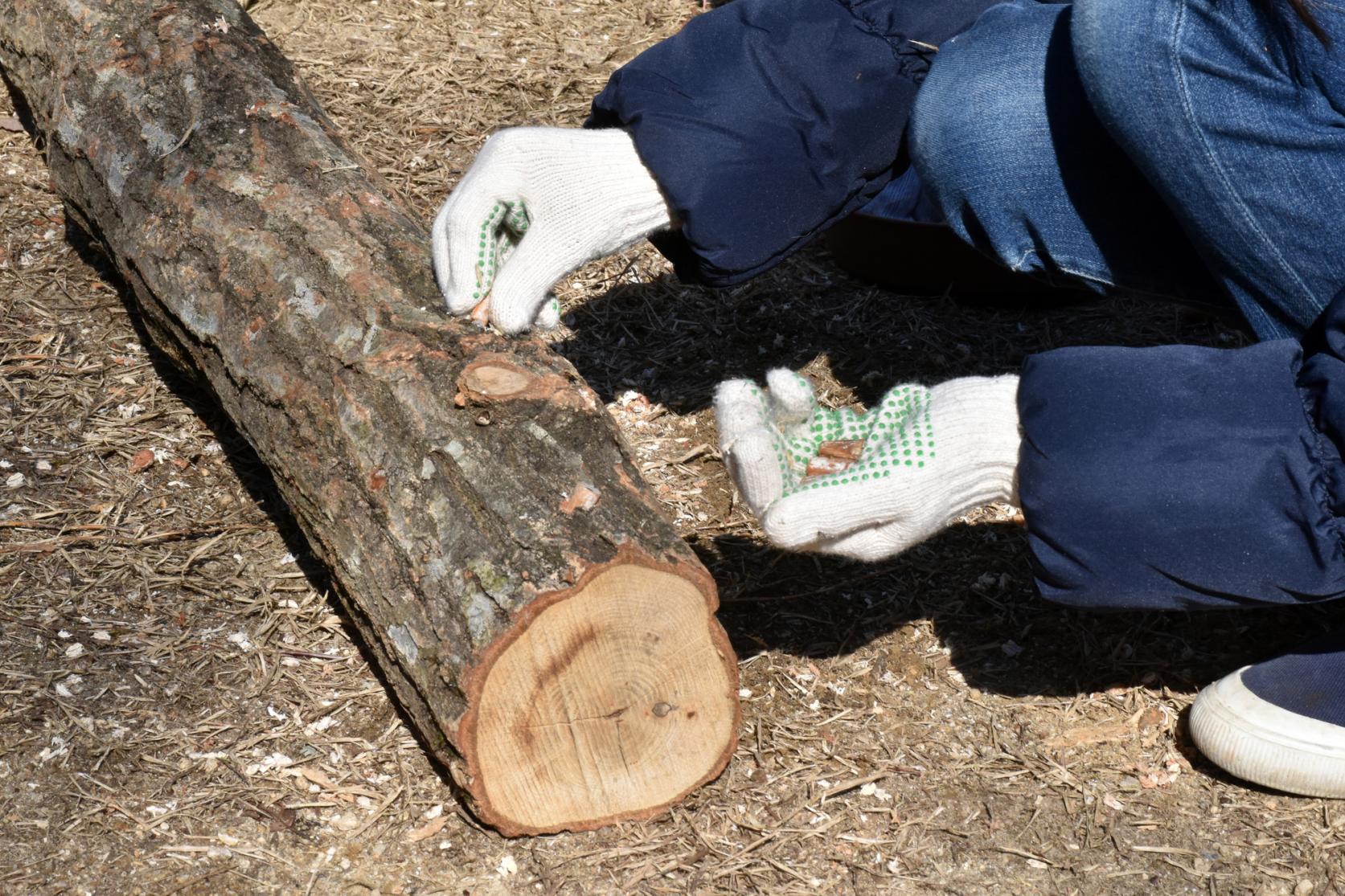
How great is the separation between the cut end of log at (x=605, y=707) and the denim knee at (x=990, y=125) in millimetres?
789

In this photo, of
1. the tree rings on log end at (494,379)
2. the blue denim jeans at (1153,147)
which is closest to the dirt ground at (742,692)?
the blue denim jeans at (1153,147)

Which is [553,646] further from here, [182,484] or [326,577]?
[182,484]

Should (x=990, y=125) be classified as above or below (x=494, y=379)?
above

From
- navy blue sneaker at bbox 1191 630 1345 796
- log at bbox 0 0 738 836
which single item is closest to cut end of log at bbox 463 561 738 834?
log at bbox 0 0 738 836

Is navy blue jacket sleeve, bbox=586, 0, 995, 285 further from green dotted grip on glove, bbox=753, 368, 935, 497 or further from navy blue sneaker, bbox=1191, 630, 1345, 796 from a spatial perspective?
navy blue sneaker, bbox=1191, 630, 1345, 796

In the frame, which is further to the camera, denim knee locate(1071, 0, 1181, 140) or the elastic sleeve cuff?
denim knee locate(1071, 0, 1181, 140)

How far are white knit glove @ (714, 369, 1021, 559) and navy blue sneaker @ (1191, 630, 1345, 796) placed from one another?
1.62 feet

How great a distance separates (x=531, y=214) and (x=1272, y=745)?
125 cm

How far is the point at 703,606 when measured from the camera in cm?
151

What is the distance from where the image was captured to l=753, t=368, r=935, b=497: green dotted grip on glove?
1.46 m

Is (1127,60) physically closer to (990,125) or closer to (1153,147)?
(1153,147)

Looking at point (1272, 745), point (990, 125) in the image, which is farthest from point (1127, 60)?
point (1272, 745)

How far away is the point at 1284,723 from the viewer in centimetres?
162

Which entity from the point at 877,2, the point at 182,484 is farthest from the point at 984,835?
the point at 182,484
